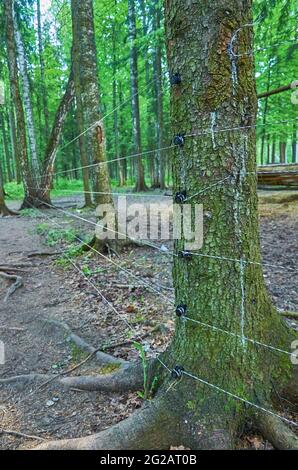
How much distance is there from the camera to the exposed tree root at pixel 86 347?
278 centimetres

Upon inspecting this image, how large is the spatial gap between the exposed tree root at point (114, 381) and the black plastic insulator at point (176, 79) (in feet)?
6.18

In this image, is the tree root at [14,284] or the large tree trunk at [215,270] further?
the tree root at [14,284]

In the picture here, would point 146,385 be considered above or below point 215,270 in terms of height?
below

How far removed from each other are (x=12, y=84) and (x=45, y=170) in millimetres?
2852

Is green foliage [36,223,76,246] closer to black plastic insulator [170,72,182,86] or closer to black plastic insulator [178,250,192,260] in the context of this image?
Result: black plastic insulator [178,250,192,260]

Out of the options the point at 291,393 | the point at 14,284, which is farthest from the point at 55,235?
the point at 291,393

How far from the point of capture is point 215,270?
182cm

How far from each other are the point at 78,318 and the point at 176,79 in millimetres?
2871

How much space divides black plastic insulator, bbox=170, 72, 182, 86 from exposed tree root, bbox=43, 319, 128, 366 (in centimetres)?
206

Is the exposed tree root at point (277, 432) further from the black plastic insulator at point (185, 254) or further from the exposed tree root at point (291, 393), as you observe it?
the black plastic insulator at point (185, 254)

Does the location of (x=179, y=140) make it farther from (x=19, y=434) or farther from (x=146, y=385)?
(x=19, y=434)

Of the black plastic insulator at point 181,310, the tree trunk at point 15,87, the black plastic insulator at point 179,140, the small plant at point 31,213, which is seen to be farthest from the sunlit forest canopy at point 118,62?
the black plastic insulator at point 181,310
